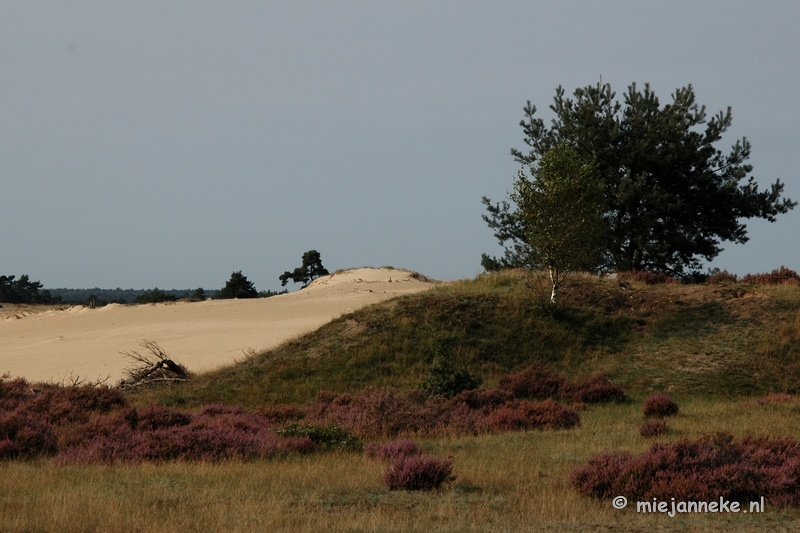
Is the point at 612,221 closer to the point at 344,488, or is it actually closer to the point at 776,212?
the point at 776,212

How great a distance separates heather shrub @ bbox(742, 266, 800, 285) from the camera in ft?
108

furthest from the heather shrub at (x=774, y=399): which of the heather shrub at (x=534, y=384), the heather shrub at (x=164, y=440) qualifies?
the heather shrub at (x=164, y=440)

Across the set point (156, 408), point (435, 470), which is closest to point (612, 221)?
point (156, 408)

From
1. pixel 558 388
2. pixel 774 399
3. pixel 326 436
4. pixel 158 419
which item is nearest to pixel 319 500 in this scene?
pixel 326 436

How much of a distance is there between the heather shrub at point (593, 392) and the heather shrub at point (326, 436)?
841 centimetres

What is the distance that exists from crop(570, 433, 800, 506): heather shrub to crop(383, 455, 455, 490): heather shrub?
1668mm

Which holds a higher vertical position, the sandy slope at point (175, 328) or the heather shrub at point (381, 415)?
the sandy slope at point (175, 328)

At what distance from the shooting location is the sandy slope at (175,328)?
30.7m

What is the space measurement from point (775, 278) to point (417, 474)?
28.7 m

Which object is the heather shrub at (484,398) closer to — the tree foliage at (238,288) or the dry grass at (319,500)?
the dry grass at (319,500)

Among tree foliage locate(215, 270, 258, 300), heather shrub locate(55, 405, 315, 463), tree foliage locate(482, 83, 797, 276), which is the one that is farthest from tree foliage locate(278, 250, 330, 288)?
heather shrub locate(55, 405, 315, 463)

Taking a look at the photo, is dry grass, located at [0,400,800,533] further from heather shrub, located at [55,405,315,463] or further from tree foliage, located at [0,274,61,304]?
tree foliage, located at [0,274,61,304]

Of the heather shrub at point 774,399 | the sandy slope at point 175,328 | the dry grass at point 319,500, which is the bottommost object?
the heather shrub at point 774,399

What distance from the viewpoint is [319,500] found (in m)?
8.84
